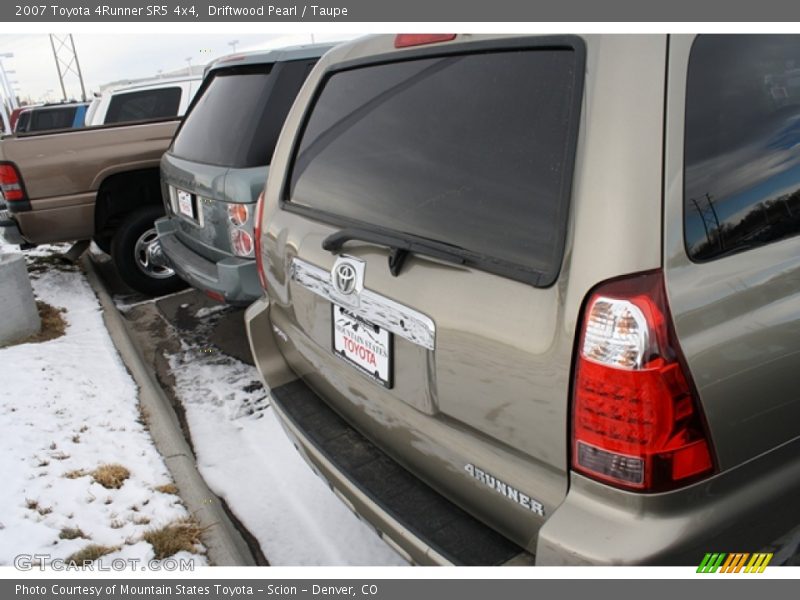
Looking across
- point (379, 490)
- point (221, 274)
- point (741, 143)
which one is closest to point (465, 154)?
point (741, 143)

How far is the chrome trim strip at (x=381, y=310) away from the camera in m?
1.74

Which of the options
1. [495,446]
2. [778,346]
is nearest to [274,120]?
[495,446]

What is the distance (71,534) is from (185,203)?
2.45 meters

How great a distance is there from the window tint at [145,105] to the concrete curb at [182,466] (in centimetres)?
521

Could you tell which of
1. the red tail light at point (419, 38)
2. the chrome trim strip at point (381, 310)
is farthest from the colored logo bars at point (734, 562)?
the red tail light at point (419, 38)

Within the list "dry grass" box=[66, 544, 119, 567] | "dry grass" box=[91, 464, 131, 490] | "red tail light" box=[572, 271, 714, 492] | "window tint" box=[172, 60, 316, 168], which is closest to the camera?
"red tail light" box=[572, 271, 714, 492]

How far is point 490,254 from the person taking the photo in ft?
5.26

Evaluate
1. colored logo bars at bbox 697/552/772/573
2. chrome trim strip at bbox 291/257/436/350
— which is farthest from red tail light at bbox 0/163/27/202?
colored logo bars at bbox 697/552/772/573

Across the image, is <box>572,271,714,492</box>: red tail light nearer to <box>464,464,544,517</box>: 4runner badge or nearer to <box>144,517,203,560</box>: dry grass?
<box>464,464,544,517</box>: 4runner badge

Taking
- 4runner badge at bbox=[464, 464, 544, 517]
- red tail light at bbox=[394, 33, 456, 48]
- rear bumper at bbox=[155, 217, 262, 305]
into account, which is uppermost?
red tail light at bbox=[394, 33, 456, 48]

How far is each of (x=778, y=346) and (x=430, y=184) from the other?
103 centimetres

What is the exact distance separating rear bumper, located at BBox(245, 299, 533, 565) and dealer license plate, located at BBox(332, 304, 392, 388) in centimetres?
32

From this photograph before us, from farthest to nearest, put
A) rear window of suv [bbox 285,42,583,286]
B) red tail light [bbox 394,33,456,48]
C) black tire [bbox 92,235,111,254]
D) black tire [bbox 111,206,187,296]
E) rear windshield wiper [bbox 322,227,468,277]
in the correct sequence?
1. black tire [bbox 92,235,111,254]
2. black tire [bbox 111,206,187,296]
3. red tail light [bbox 394,33,456,48]
4. rear windshield wiper [bbox 322,227,468,277]
5. rear window of suv [bbox 285,42,583,286]

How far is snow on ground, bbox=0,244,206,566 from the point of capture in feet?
8.21
